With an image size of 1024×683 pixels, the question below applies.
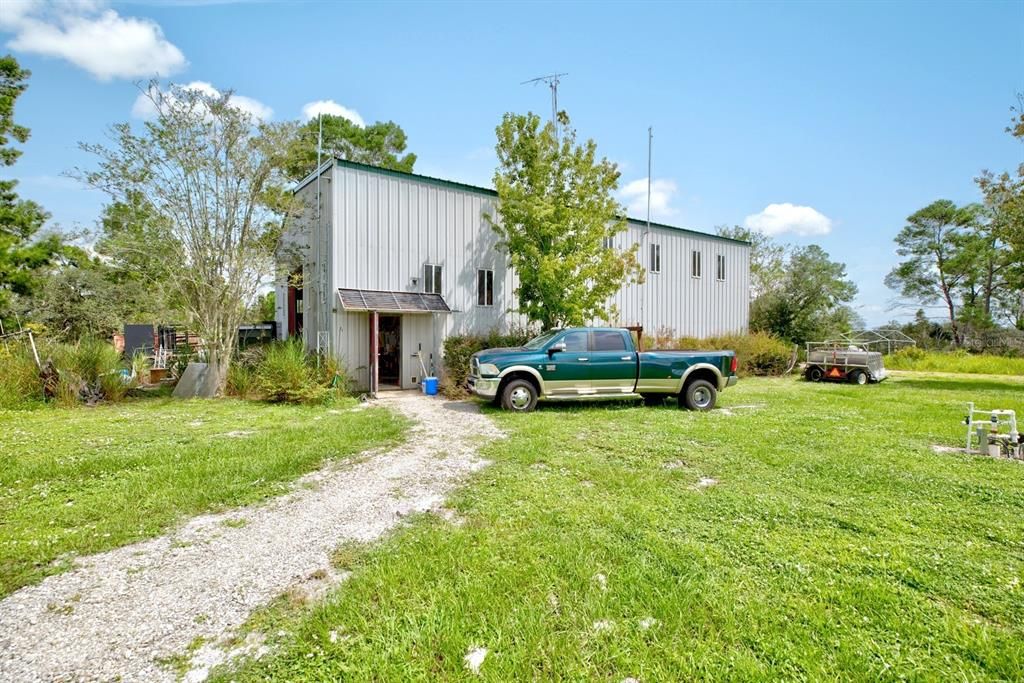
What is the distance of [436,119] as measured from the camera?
12695 mm

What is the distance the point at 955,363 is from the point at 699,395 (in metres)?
20.2

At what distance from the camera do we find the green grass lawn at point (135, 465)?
398cm

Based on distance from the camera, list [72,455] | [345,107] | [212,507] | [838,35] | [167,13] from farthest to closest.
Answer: [345,107] → [167,13] → [838,35] → [72,455] → [212,507]

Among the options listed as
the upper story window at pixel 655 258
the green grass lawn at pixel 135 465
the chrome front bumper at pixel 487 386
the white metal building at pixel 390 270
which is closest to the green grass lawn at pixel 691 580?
the green grass lawn at pixel 135 465

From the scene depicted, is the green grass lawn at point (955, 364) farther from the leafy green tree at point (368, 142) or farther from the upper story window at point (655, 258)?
the leafy green tree at point (368, 142)

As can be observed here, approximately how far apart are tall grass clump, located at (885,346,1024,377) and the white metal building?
824 inches

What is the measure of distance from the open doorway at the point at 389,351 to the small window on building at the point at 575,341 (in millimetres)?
5967

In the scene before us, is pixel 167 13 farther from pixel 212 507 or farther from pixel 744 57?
pixel 744 57

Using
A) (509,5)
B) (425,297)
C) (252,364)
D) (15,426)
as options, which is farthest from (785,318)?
(15,426)

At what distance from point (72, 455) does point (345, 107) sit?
27028 mm

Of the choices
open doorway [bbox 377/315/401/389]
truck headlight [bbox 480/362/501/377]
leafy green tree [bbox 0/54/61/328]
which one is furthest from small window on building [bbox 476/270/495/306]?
leafy green tree [bbox 0/54/61/328]

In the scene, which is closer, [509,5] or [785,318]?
[509,5]

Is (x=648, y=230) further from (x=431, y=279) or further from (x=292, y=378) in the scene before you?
(x=292, y=378)

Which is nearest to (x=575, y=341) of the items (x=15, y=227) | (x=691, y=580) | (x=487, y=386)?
(x=487, y=386)
